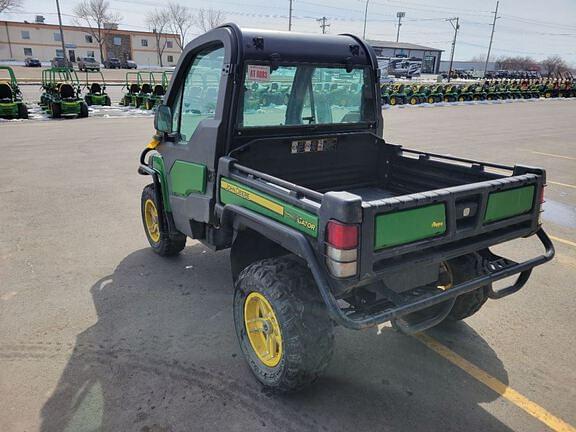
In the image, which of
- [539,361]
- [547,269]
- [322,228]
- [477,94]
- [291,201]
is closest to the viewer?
[322,228]

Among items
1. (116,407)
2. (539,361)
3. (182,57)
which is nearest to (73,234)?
(182,57)

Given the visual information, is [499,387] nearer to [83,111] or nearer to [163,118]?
[163,118]

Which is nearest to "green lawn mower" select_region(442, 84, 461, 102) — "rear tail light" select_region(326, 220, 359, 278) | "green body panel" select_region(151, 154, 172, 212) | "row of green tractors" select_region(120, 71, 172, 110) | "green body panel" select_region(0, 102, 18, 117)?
"row of green tractors" select_region(120, 71, 172, 110)

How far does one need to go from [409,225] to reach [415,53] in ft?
353

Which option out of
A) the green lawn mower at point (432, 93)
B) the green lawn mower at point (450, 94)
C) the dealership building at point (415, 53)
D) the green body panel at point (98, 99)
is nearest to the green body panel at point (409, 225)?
the green body panel at point (98, 99)

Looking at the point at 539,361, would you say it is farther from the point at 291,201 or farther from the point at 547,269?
the point at 291,201

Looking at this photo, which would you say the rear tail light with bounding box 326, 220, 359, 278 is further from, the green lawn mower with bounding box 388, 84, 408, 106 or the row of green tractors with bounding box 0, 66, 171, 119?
the green lawn mower with bounding box 388, 84, 408, 106

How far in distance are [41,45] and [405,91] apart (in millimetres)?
68869

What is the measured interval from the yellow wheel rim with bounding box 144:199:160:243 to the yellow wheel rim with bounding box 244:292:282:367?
2285 millimetres

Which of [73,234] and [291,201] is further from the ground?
[291,201]

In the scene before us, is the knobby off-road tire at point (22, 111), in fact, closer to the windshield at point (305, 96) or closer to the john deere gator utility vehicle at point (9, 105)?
the john deere gator utility vehicle at point (9, 105)

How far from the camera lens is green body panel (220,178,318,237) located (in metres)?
2.65

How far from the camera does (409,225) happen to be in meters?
2.64

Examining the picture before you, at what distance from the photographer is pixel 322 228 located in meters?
2.51
